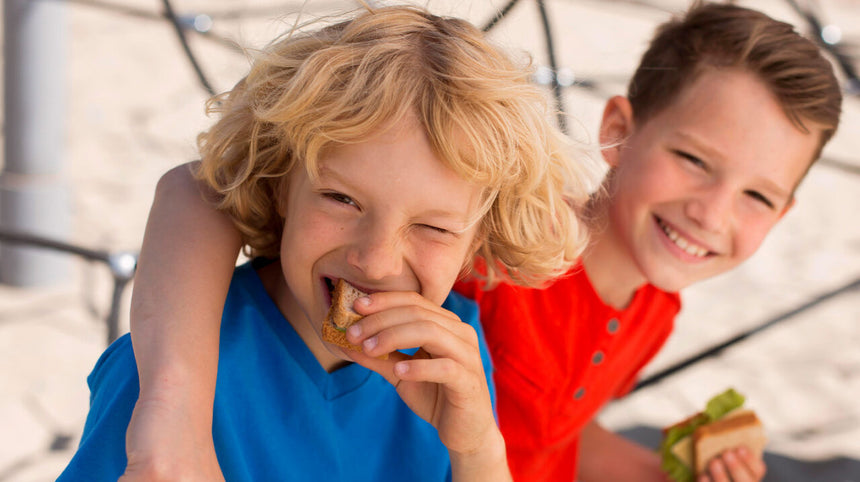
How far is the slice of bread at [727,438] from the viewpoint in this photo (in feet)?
3.92

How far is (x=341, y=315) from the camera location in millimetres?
760

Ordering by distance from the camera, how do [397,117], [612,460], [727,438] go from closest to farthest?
[397,117] → [727,438] → [612,460]

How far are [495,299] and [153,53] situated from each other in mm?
4002

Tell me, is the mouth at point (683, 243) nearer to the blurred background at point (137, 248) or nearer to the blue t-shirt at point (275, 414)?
the blurred background at point (137, 248)

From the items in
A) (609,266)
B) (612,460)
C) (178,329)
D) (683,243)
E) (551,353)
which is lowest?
(612,460)

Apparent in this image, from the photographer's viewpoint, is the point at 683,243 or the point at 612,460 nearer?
the point at 683,243

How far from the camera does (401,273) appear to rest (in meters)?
0.79

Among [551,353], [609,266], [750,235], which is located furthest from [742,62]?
[551,353]

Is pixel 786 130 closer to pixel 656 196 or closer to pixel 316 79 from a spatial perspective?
pixel 656 196

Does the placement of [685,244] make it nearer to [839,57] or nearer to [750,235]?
[750,235]

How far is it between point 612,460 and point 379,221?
0.89 meters

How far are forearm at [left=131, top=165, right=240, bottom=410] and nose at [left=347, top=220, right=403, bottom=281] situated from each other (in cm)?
17

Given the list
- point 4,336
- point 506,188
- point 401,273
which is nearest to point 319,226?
point 401,273

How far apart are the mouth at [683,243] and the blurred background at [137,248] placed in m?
0.22
